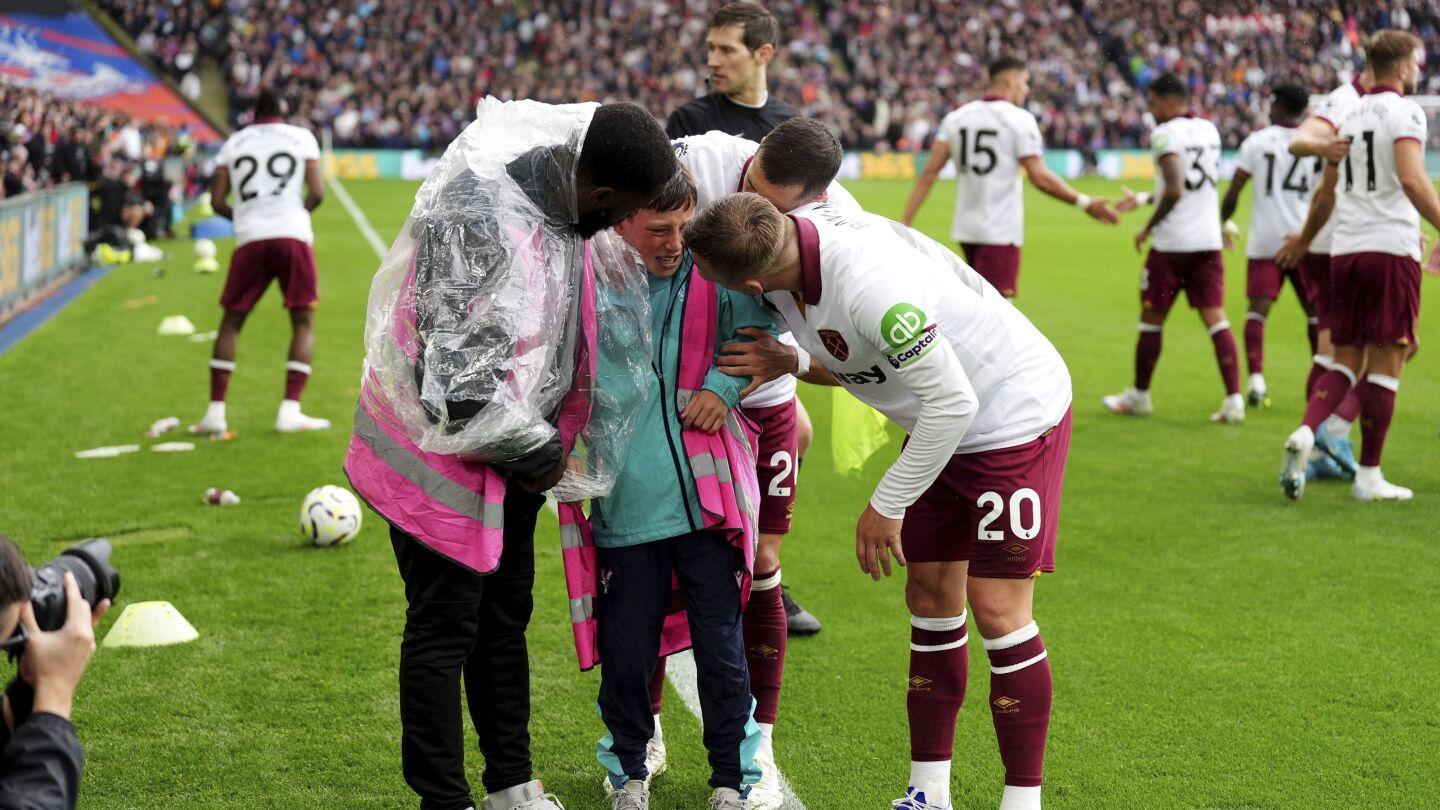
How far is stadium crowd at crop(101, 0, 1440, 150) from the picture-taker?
38031mm

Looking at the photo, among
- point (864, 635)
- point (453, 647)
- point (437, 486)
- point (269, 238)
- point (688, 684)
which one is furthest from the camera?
point (269, 238)

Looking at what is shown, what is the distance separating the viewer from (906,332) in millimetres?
2875

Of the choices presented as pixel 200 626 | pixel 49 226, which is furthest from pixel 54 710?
pixel 49 226

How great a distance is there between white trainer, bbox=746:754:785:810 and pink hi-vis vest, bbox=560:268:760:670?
Result: 47cm

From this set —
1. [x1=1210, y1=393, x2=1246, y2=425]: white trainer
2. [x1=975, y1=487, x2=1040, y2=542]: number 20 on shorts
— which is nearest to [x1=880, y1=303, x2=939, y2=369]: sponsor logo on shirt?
[x1=975, y1=487, x2=1040, y2=542]: number 20 on shorts

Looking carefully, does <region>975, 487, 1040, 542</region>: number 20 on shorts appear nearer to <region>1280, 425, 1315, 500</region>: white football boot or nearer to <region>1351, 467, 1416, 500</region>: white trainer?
<region>1280, 425, 1315, 500</region>: white football boot

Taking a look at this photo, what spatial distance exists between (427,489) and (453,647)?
0.40 meters

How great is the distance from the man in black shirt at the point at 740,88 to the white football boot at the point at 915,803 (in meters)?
1.31

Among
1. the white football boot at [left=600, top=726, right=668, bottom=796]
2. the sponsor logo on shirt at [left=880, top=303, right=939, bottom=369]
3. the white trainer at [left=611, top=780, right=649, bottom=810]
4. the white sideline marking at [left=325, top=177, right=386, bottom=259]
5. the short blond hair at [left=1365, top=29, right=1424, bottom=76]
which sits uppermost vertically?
the short blond hair at [left=1365, top=29, right=1424, bottom=76]

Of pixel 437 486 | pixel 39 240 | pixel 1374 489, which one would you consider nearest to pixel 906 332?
pixel 437 486

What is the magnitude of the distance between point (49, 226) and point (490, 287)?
14.9 meters

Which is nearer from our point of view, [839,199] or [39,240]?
[839,199]

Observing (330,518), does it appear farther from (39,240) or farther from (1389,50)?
(39,240)

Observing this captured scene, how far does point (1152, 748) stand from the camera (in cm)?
385
